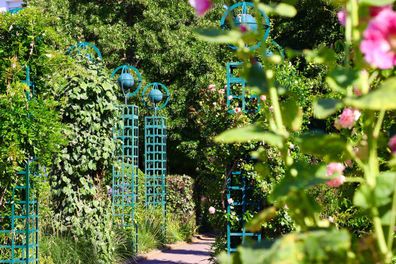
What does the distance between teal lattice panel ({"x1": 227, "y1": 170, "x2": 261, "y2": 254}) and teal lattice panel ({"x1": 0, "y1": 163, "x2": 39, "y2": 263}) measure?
1.72 metres

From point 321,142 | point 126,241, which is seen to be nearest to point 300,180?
point 321,142

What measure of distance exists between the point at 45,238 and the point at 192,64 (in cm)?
932

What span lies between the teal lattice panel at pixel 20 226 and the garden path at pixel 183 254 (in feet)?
11.2

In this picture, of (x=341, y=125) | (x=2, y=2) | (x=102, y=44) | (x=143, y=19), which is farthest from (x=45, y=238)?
(x=2, y=2)

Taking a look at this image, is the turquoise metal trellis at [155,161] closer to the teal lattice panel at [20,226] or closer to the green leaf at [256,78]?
the teal lattice panel at [20,226]

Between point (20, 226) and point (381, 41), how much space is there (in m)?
5.04

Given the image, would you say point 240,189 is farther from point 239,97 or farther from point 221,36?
point 221,36

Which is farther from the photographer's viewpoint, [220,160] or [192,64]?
[192,64]

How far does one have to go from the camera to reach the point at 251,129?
1.13m

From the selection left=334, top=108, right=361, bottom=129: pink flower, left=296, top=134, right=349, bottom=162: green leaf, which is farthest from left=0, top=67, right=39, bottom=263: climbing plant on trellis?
left=296, top=134, right=349, bottom=162: green leaf

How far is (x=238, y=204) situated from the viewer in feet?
19.2

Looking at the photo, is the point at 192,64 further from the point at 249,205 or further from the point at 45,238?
the point at 249,205

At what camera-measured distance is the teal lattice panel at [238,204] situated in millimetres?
5793

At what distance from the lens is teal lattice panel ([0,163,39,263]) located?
17.9ft
